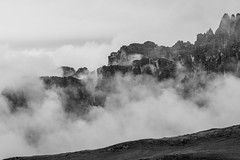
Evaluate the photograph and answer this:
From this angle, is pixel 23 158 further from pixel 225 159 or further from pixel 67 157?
pixel 225 159

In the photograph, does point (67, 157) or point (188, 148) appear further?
point (67, 157)

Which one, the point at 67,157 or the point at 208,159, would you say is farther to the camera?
the point at 67,157

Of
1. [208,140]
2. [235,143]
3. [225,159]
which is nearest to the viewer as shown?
[225,159]

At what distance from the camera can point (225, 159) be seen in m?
87.2

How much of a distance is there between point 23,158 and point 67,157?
538 inches

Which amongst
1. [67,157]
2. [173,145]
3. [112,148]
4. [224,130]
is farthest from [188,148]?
[67,157]

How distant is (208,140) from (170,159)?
82.1ft

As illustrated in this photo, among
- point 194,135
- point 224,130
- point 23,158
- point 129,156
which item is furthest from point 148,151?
point 23,158

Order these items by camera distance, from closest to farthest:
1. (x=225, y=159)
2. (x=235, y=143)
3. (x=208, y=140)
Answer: (x=225, y=159) < (x=235, y=143) < (x=208, y=140)

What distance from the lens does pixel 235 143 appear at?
335 feet

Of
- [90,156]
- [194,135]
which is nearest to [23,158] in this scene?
[90,156]

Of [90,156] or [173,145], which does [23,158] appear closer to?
[90,156]

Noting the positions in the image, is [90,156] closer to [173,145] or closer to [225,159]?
[173,145]

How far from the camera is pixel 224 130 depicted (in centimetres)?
11381
